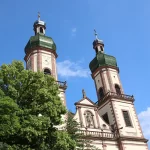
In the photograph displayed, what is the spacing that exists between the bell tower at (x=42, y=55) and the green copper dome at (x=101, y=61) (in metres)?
6.15

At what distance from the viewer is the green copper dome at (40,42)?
2986 cm

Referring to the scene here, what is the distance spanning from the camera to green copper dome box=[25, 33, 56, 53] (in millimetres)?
29861

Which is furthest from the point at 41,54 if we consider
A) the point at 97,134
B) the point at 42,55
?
the point at 97,134

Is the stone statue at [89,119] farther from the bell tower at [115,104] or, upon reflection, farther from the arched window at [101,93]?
the arched window at [101,93]

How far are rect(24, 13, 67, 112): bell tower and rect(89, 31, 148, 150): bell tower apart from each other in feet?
19.9

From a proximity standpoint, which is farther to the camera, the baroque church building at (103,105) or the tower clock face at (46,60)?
the tower clock face at (46,60)

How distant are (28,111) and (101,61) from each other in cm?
1995

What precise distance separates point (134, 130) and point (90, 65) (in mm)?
10995

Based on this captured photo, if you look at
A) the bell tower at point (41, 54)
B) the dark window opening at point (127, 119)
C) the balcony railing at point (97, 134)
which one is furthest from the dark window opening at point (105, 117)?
the bell tower at point (41, 54)

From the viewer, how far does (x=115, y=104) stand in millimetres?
29172

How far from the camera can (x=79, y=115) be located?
87.7 ft

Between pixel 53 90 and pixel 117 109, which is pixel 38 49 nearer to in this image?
pixel 117 109

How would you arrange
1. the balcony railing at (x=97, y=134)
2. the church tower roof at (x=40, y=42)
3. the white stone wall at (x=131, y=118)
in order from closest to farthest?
the balcony railing at (x=97, y=134) < the white stone wall at (x=131, y=118) < the church tower roof at (x=40, y=42)

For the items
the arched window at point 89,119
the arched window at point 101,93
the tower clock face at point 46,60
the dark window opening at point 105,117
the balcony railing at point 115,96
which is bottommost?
the arched window at point 89,119
